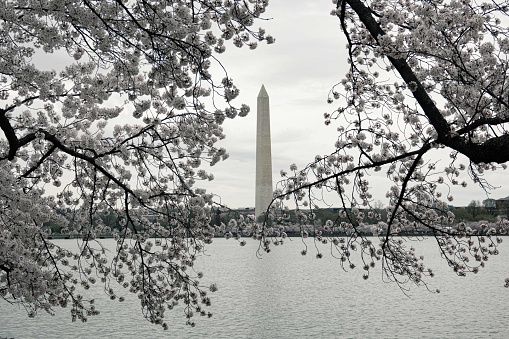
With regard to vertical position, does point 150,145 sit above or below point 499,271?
above

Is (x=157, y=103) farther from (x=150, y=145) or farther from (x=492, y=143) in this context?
(x=492, y=143)

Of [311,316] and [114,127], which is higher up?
[114,127]

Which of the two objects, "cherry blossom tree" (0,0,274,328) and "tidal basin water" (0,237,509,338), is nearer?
"cherry blossom tree" (0,0,274,328)

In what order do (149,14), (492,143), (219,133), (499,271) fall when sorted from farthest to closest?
1. (499,271)
2. (219,133)
3. (149,14)
4. (492,143)

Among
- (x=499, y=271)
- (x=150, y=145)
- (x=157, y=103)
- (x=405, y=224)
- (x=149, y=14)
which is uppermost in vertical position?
(x=149, y=14)

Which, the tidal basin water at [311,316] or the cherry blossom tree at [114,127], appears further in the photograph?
the tidal basin water at [311,316]

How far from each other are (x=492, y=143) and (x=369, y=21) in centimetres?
128

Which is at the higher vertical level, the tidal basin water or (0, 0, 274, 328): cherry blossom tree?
(0, 0, 274, 328): cherry blossom tree

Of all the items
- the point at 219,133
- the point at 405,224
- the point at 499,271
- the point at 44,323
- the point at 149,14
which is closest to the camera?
Answer: the point at 149,14

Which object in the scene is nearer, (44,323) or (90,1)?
(90,1)

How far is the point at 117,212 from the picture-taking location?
6.13 m

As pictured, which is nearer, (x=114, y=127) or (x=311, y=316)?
(x=114, y=127)

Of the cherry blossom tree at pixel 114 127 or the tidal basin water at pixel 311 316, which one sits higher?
the cherry blossom tree at pixel 114 127

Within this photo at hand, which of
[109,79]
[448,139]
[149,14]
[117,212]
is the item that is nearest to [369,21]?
[448,139]
